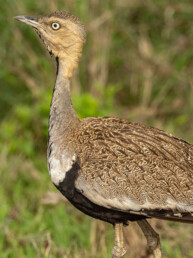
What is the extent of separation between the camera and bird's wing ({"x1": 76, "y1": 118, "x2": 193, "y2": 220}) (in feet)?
13.1

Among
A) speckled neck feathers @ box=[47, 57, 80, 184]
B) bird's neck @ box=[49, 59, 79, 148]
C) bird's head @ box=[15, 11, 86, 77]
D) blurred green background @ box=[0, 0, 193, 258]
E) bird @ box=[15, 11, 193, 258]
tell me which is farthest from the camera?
blurred green background @ box=[0, 0, 193, 258]

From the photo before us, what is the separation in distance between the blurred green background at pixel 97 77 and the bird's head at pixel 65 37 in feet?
5.44

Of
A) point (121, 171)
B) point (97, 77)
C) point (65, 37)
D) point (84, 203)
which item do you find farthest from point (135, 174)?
point (97, 77)

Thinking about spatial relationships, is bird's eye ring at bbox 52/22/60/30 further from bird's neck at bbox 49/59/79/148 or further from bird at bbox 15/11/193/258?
bird at bbox 15/11/193/258

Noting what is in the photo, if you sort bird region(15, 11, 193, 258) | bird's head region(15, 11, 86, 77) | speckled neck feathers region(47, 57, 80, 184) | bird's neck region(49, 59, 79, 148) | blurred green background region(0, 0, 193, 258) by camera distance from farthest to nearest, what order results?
blurred green background region(0, 0, 193, 258), bird's head region(15, 11, 86, 77), bird's neck region(49, 59, 79, 148), speckled neck feathers region(47, 57, 80, 184), bird region(15, 11, 193, 258)

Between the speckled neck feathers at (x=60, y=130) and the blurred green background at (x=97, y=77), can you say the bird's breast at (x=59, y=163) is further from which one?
the blurred green background at (x=97, y=77)

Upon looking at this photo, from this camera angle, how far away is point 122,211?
402 centimetres

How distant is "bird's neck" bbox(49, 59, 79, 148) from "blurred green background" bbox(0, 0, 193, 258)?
61.1 inches

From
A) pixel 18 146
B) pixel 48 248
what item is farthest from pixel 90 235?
pixel 18 146

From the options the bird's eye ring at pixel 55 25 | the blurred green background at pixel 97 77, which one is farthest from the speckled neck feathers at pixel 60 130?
→ the blurred green background at pixel 97 77

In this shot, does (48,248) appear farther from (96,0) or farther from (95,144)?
(96,0)

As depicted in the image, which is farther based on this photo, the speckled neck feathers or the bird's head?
the bird's head

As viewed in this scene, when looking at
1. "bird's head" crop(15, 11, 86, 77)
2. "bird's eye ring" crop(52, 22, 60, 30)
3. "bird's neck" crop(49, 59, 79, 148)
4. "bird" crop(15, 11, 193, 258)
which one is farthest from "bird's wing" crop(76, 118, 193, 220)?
"bird's eye ring" crop(52, 22, 60, 30)

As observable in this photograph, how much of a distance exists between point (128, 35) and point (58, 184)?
343 cm
